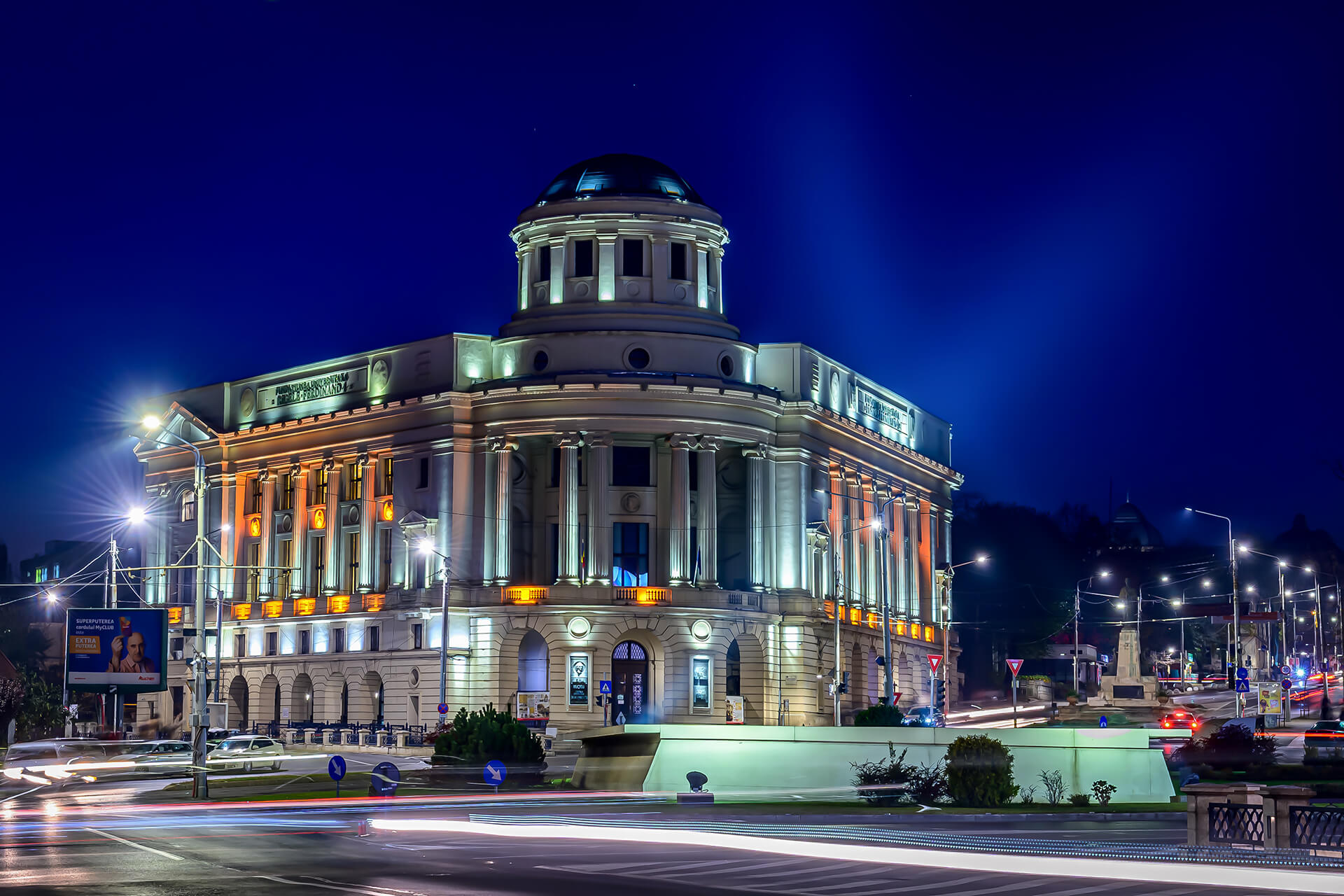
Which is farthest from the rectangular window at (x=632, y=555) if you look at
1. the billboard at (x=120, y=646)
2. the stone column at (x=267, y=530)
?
the billboard at (x=120, y=646)

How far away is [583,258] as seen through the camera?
9381 cm

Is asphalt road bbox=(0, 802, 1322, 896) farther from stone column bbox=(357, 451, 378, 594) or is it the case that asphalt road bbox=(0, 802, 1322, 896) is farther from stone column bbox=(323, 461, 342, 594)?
stone column bbox=(323, 461, 342, 594)

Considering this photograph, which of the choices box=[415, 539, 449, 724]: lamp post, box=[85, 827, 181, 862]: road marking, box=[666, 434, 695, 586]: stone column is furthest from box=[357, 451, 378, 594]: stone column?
box=[85, 827, 181, 862]: road marking

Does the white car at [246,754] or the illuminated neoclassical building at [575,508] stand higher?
the illuminated neoclassical building at [575,508]

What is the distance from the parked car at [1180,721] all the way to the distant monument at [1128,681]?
22.0m

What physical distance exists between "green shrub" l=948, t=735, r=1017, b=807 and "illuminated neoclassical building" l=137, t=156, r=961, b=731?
4264 centimetres

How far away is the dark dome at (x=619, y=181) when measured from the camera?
312 ft

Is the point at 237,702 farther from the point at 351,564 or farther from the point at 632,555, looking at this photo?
the point at 632,555

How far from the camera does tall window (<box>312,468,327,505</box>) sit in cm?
9762

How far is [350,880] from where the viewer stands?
75.0ft

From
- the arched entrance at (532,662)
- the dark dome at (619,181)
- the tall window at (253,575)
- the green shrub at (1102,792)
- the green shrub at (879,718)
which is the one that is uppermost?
the dark dome at (619,181)

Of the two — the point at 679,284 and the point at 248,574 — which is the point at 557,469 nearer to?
the point at 679,284

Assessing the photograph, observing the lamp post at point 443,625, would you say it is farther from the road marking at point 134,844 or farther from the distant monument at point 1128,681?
the distant monument at point 1128,681

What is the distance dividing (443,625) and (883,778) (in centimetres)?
3848
